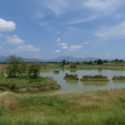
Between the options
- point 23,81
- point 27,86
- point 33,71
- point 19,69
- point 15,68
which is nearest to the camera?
point 27,86

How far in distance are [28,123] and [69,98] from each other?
14.2 m

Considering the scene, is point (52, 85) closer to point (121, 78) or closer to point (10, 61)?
point (10, 61)

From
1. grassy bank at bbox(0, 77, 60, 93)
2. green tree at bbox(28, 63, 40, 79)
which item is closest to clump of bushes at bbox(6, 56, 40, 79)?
green tree at bbox(28, 63, 40, 79)

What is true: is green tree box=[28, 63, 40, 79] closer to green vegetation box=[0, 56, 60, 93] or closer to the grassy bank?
green vegetation box=[0, 56, 60, 93]

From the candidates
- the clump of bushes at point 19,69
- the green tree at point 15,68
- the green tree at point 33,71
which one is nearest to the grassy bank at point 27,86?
the green tree at point 33,71

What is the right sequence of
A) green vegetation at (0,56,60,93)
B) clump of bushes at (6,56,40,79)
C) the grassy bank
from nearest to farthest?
the grassy bank → green vegetation at (0,56,60,93) → clump of bushes at (6,56,40,79)

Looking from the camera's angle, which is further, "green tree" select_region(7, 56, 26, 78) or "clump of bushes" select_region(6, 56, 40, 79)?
"green tree" select_region(7, 56, 26, 78)

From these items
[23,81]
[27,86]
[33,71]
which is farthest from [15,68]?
[27,86]

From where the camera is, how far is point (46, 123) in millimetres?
8570

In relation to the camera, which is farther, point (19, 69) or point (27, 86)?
point (19, 69)

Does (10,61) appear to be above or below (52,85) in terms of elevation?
above

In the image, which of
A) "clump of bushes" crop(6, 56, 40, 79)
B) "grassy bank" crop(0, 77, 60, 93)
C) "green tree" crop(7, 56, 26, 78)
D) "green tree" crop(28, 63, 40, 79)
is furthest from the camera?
"green tree" crop(7, 56, 26, 78)

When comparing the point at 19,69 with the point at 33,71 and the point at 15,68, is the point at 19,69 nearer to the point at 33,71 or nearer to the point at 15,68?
the point at 15,68

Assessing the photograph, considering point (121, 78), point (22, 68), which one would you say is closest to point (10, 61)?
point (22, 68)
